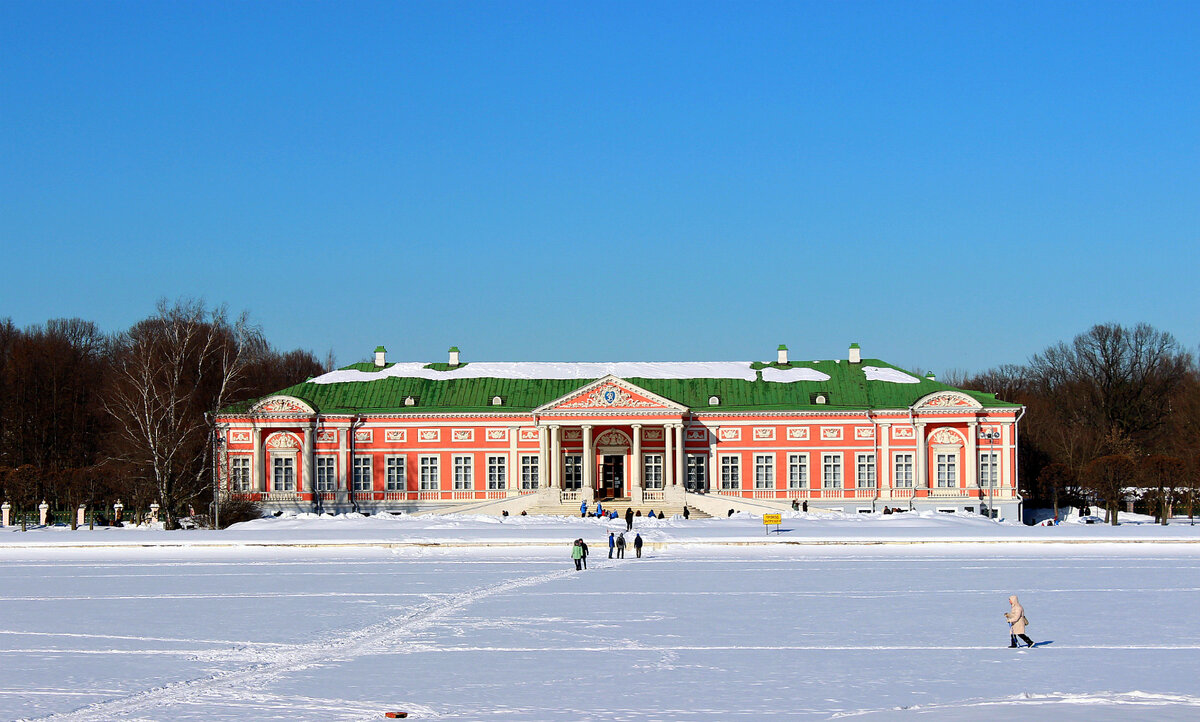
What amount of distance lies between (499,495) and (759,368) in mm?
15807

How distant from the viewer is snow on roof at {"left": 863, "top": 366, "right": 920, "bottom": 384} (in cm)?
6912

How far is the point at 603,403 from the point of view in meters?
65.9

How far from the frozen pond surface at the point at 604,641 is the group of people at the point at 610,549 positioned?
25.7 inches

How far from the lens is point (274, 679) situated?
63.7 ft

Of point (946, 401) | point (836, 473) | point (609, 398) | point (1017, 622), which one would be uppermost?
point (609, 398)

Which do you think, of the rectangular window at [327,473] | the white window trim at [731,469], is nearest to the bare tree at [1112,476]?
the white window trim at [731,469]

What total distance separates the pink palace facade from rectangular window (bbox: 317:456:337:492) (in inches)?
2.9

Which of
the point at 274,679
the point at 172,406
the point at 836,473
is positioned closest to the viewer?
the point at 274,679

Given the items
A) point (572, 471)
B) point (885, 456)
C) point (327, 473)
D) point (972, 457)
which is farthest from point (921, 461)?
point (327, 473)

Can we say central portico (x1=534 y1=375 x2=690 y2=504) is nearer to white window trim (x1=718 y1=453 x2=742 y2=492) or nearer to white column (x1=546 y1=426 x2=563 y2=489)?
white column (x1=546 y1=426 x2=563 y2=489)

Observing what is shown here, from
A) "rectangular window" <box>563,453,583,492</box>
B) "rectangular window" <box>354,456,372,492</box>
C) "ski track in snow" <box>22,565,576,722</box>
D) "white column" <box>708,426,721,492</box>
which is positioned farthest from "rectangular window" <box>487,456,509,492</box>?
"ski track in snow" <box>22,565,576,722</box>

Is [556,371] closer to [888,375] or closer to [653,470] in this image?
[653,470]

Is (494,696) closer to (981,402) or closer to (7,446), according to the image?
(981,402)

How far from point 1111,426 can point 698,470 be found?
35.9 meters
